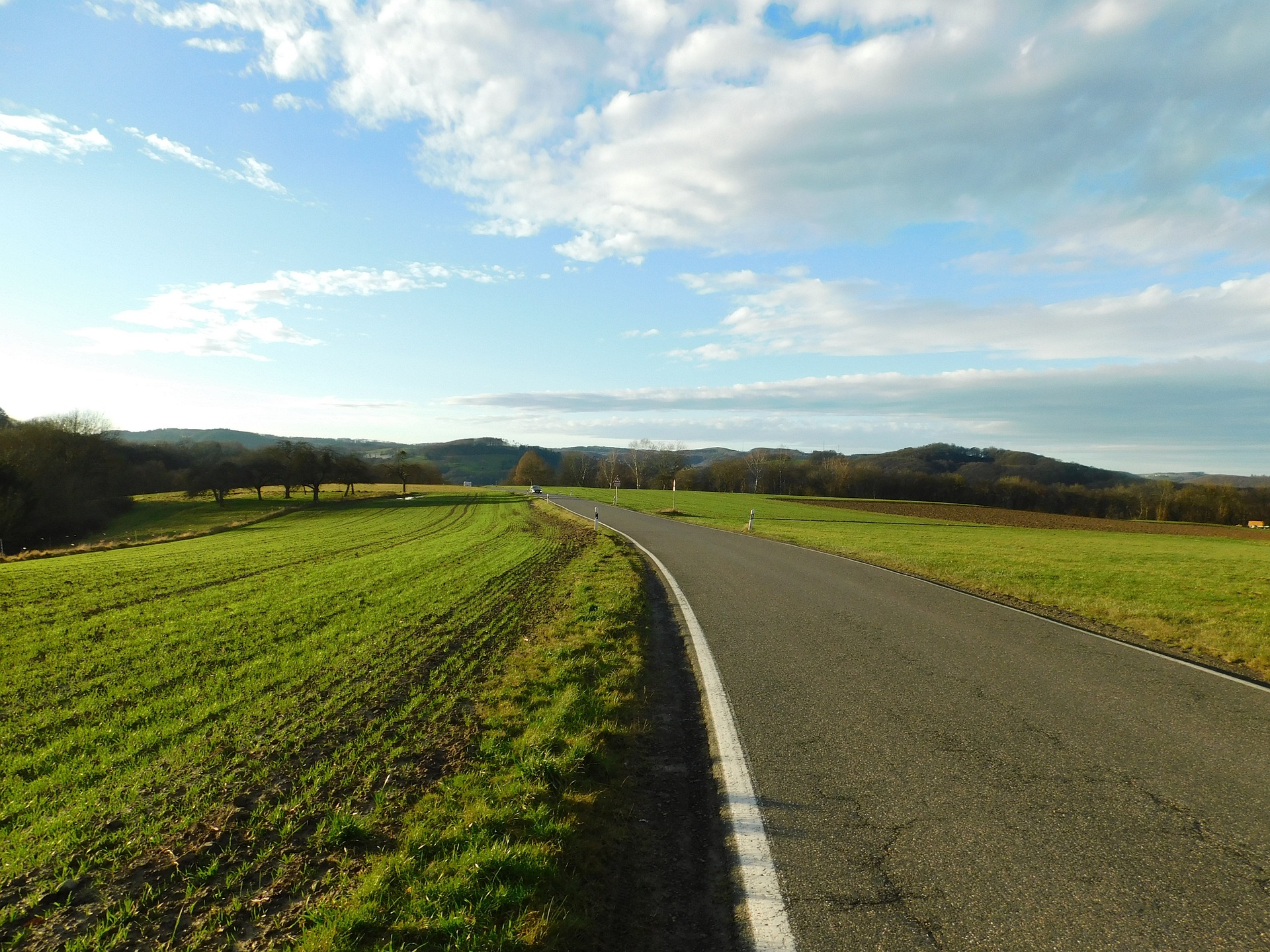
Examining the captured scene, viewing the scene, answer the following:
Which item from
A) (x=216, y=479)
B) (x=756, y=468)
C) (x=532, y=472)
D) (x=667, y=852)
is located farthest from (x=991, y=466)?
(x=667, y=852)

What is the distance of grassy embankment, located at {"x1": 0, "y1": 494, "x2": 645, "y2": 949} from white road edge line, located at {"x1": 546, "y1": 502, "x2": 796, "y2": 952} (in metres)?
0.89

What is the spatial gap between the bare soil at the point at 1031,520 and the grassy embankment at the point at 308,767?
4895 cm

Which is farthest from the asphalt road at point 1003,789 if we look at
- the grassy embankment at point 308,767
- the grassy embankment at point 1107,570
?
the grassy embankment at point 1107,570

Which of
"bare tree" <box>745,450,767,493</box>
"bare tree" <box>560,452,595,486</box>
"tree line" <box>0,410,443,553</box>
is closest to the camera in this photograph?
"tree line" <box>0,410,443,553</box>

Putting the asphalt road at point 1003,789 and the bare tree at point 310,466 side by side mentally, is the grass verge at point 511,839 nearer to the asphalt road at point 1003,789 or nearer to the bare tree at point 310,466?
the asphalt road at point 1003,789

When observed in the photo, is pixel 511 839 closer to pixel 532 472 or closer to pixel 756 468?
pixel 756 468

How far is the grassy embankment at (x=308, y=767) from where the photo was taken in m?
3.19

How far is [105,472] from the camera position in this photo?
183 feet

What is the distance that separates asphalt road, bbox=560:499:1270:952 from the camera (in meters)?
3.03

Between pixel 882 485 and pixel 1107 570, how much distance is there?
276ft

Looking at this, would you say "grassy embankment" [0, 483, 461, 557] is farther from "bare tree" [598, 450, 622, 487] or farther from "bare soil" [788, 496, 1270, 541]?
"bare soil" [788, 496, 1270, 541]

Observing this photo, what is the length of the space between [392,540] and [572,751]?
23463 millimetres

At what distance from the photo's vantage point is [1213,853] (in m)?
3.55

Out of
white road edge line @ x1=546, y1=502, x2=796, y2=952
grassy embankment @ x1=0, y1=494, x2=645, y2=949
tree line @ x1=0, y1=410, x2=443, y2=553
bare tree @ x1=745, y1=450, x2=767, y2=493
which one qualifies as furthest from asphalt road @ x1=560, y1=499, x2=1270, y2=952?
bare tree @ x1=745, y1=450, x2=767, y2=493
